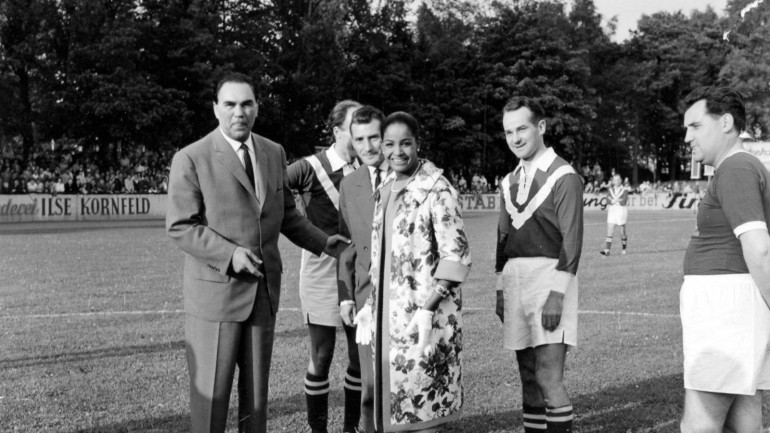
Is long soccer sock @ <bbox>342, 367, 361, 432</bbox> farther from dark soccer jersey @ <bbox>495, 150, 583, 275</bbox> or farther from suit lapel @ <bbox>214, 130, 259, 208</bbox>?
suit lapel @ <bbox>214, 130, 259, 208</bbox>

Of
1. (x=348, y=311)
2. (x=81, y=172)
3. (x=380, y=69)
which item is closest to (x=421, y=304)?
(x=348, y=311)

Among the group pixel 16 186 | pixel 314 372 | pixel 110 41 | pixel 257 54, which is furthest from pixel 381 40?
pixel 314 372

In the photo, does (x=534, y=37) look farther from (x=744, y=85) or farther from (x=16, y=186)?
(x=16, y=186)

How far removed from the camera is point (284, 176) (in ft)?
16.5

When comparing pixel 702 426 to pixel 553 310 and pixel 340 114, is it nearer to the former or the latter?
pixel 553 310

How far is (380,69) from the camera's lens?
52281 mm

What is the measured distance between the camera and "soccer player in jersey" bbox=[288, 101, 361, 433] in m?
6.00

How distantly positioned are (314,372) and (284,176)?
5.60 feet

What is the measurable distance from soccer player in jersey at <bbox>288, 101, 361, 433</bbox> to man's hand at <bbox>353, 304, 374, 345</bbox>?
92 centimetres

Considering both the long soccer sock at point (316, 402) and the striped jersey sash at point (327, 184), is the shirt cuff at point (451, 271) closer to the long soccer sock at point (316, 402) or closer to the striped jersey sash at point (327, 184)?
the striped jersey sash at point (327, 184)

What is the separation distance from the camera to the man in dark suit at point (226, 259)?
4453 mm

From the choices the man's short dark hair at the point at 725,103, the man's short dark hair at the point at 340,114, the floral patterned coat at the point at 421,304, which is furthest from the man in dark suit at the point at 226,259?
the man's short dark hair at the point at 725,103

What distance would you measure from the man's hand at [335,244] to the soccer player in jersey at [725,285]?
221cm

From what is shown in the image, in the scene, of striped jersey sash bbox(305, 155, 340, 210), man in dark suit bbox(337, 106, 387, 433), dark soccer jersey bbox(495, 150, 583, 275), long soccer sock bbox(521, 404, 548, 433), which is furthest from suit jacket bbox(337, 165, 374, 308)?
long soccer sock bbox(521, 404, 548, 433)
